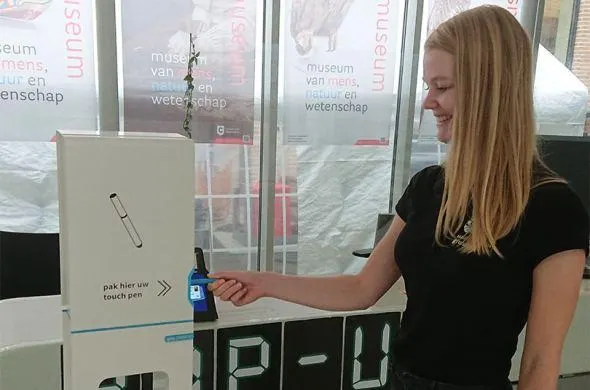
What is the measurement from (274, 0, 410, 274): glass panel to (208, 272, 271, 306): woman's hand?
8.83 ft

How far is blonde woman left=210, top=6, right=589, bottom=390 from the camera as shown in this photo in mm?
1007

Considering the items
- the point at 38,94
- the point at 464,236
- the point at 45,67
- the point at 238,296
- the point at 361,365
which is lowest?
the point at 361,365

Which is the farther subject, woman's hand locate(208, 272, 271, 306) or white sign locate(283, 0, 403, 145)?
white sign locate(283, 0, 403, 145)

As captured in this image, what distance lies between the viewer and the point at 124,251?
0.89 metres

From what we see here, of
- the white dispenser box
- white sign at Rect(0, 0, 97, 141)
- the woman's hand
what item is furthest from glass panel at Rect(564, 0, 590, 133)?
the white dispenser box

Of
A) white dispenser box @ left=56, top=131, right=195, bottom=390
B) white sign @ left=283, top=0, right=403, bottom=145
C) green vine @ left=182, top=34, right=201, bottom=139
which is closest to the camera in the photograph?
white dispenser box @ left=56, top=131, right=195, bottom=390

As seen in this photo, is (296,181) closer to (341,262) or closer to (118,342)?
(341,262)

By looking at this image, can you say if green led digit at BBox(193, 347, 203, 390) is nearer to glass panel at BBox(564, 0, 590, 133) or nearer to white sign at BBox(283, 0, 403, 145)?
white sign at BBox(283, 0, 403, 145)

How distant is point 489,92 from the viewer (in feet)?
3.47

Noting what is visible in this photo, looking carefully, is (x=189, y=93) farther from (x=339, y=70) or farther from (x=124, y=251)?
(x=124, y=251)

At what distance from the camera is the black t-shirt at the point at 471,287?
1013 millimetres

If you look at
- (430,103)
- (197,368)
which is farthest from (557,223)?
(197,368)

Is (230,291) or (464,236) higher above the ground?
(464,236)

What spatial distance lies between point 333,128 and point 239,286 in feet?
9.65
